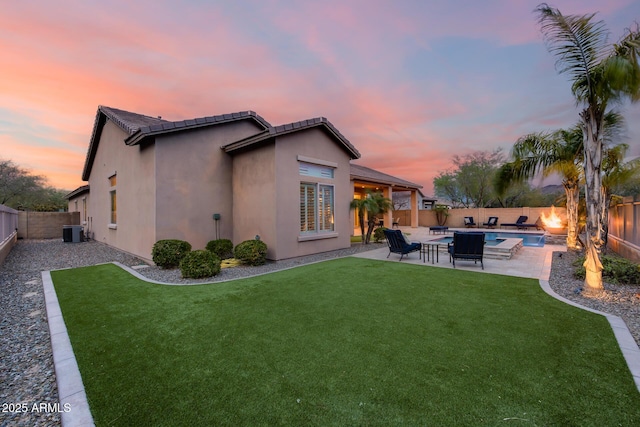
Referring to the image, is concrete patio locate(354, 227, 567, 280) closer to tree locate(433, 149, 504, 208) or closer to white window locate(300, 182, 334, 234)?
white window locate(300, 182, 334, 234)

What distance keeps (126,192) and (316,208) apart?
828cm

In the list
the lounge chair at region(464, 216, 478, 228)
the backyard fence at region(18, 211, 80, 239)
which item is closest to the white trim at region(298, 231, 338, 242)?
the lounge chair at region(464, 216, 478, 228)

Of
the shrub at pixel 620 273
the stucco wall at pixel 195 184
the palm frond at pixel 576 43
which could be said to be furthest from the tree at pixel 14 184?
the shrub at pixel 620 273

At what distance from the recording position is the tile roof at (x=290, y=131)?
9.43m

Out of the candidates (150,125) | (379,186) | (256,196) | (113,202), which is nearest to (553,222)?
(379,186)

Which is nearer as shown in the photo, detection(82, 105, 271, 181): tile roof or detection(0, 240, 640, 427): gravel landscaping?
detection(0, 240, 640, 427): gravel landscaping

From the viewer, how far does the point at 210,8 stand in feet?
33.4

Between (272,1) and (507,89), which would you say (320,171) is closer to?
(272,1)

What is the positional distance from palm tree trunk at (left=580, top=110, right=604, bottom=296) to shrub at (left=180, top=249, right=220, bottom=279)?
357 inches

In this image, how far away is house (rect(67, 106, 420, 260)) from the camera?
9.62m

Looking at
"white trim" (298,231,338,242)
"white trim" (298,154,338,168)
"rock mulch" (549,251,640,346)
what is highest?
"white trim" (298,154,338,168)

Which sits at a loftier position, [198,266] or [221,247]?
[221,247]

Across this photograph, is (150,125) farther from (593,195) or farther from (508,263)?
(508,263)

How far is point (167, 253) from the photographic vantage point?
341 inches
